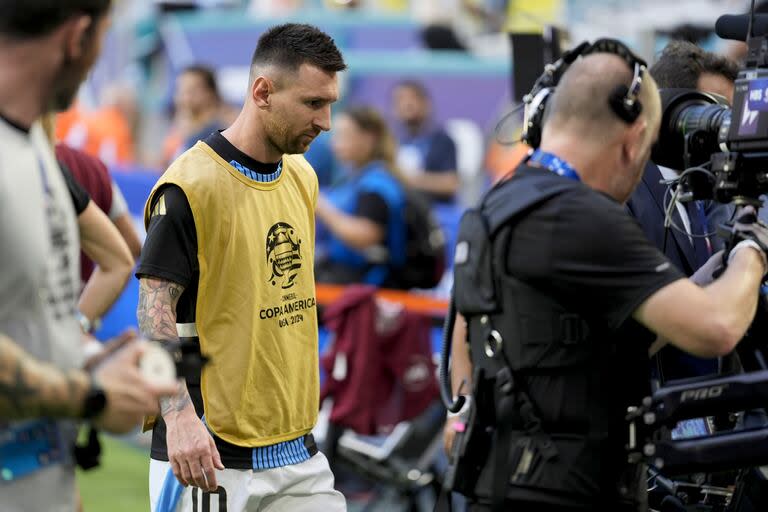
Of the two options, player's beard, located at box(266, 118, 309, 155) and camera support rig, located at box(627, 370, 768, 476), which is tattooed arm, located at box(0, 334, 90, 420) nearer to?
camera support rig, located at box(627, 370, 768, 476)

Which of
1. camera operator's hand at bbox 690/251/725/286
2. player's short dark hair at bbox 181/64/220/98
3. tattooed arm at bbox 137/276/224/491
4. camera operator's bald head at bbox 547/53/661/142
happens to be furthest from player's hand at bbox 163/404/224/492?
player's short dark hair at bbox 181/64/220/98

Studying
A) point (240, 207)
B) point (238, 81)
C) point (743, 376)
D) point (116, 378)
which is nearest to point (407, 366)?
point (240, 207)

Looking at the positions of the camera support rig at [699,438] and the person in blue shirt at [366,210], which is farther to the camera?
the person in blue shirt at [366,210]

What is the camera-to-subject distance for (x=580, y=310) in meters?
3.58

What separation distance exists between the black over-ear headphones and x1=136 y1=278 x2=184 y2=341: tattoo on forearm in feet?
3.82

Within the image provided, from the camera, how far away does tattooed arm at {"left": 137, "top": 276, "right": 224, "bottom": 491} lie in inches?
161

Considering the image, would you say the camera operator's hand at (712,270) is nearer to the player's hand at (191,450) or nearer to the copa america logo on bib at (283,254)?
the copa america logo on bib at (283,254)

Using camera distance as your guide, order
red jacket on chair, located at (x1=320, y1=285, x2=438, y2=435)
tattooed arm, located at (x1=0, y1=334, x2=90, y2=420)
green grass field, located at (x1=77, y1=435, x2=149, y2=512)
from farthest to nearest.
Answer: green grass field, located at (x1=77, y1=435, x2=149, y2=512) < red jacket on chair, located at (x1=320, y1=285, x2=438, y2=435) < tattooed arm, located at (x1=0, y1=334, x2=90, y2=420)

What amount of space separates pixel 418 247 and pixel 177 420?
4.49m

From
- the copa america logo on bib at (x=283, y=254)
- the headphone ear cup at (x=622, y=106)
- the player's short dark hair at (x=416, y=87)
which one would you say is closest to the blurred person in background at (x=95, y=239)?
the copa america logo on bib at (x=283, y=254)

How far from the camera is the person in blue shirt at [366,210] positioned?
8.48m

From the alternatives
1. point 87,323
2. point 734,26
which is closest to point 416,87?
point 87,323

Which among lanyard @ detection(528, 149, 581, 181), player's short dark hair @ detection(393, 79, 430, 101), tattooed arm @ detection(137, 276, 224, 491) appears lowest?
player's short dark hair @ detection(393, 79, 430, 101)

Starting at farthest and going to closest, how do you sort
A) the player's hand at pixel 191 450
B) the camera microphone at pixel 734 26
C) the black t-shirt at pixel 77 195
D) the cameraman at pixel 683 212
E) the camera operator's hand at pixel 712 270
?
the cameraman at pixel 683 212 → the camera microphone at pixel 734 26 → the black t-shirt at pixel 77 195 → the player's hand at pixel 191 450 → the camera operator's hand at pixel 712 270
